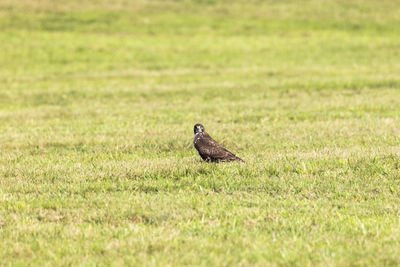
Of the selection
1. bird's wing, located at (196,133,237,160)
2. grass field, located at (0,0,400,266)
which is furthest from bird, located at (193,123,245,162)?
grass field, located at (0,0,400,266)

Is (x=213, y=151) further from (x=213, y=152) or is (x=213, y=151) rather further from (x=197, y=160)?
(x=197, y=160)

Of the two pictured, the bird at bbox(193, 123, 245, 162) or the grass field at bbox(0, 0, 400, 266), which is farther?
the bird at bbox(193, 123, 245, 162)

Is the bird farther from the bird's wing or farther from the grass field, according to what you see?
the grass field

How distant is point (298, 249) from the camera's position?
5637 millimetres

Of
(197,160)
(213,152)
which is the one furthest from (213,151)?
(197,160)

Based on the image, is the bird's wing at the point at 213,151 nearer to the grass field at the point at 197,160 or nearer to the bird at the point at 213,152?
the bird at the point at 213,152

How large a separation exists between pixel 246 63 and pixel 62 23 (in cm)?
1932

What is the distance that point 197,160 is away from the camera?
9812 millimetres

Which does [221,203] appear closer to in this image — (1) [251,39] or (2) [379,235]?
(2) [379,235]

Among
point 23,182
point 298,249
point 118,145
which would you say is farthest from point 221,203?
point 118,145

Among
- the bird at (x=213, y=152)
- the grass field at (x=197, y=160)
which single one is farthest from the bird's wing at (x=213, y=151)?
the grass field at (x=197, y=160)

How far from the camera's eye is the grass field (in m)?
5.84

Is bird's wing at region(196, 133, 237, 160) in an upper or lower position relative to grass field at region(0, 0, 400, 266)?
upper

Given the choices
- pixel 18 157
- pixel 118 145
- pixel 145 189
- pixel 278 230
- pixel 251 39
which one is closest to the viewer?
pixel 278 230
